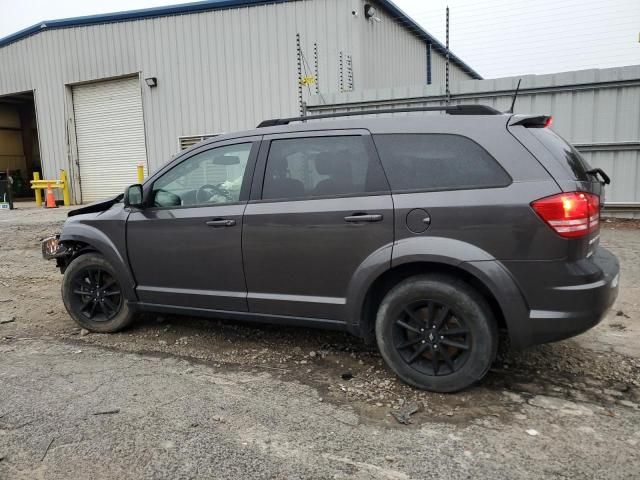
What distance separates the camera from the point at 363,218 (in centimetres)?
341

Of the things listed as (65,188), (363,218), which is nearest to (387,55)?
(65,188)

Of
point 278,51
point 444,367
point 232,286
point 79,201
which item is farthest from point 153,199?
point 79,201

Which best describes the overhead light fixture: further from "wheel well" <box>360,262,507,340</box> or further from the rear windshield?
"wheel well" <box>360,262,507,340</box>

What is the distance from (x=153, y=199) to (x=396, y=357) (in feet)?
8.01

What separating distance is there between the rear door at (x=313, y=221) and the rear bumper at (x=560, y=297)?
90cm

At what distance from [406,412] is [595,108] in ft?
26.1

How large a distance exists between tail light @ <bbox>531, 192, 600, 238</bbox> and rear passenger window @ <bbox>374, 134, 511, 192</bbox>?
0.87ft

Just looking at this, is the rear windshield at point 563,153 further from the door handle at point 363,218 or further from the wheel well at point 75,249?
the wheel well at point 75,249

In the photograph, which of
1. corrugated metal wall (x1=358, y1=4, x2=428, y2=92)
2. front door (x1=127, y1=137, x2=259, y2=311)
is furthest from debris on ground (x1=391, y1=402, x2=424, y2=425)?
corrugated metal wall (x1=358, y1=4, x2=428, y2=92)

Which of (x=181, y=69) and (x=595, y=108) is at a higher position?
(x=181, y=69)

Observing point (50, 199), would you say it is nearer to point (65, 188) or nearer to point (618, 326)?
point (65, 188)

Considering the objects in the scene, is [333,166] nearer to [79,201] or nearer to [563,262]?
[563,262]

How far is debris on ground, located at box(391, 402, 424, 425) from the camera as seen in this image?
3.03 meters

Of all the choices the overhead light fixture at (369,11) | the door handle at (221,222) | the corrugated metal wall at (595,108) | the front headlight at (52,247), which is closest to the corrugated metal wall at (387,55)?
the overhead light fixture at (369,11)
